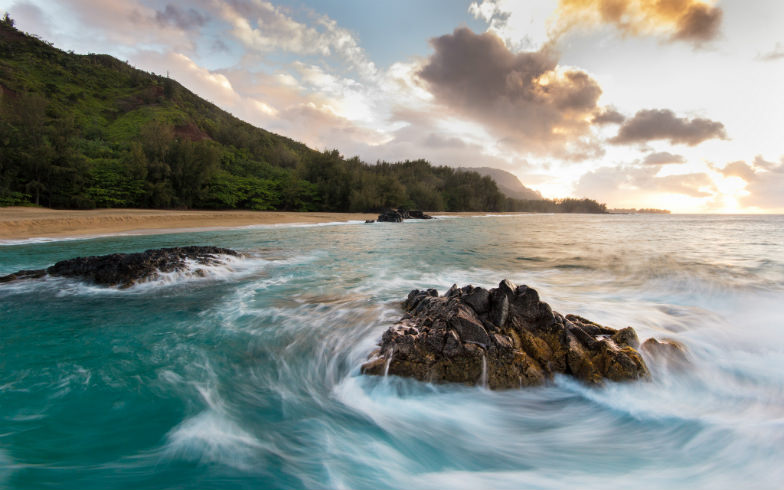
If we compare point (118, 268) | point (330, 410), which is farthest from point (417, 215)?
point (330, 410)

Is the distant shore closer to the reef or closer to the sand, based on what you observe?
the sand

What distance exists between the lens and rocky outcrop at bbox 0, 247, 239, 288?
688cm

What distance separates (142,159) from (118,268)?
101 feet

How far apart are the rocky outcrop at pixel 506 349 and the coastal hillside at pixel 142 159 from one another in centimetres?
3464

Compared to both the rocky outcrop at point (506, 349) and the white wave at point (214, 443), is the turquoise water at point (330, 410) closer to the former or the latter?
the white wave at point (214, 443)

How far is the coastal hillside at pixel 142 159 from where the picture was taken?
2622 cm

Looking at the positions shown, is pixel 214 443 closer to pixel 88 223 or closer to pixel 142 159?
pixel 88 223

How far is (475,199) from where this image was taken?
82.3 m

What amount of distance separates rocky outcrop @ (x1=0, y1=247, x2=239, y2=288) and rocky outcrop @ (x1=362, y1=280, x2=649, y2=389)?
A: 6.39 metres

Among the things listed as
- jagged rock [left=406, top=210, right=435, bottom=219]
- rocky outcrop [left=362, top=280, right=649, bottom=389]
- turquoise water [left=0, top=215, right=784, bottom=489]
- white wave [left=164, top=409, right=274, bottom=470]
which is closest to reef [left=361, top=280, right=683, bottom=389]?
rocky outcrop [left=362, top=280, right=649, bottom=389]

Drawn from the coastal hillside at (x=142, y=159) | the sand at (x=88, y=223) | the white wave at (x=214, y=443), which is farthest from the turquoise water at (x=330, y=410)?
the coastal hillside at (x=142, y=159)

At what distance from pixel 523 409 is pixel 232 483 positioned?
2.51 meters

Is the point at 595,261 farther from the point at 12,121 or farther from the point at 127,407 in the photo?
the point at 12,121

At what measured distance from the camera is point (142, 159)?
3047 centimetres
